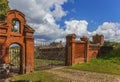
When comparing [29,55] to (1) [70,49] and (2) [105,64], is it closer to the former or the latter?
(1) [70,49]

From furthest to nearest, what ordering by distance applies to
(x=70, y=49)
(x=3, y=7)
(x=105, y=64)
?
(x=3, y=7)
(x=70, y=49)
(x=105, y=64)

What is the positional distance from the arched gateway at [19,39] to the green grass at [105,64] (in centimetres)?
550

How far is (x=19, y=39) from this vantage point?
19.8 metres

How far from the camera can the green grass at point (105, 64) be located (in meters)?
21.2

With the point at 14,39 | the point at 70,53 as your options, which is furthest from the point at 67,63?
the point at 14,39

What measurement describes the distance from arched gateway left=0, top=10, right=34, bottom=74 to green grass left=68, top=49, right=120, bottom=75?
550 cm

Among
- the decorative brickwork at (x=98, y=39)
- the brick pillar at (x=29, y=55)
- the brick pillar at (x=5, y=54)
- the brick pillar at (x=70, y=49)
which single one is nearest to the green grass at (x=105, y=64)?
the brick pillar at (x=70, y=49)

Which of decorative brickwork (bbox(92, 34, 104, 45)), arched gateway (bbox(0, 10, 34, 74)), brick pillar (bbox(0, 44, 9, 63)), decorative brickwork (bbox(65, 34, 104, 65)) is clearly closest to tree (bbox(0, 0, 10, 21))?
arched gateway (bbox(0, 10, 34, 74))

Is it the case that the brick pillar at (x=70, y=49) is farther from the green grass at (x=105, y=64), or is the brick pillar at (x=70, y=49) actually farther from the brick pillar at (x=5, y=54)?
the brick pillar at (x=5, y=54)

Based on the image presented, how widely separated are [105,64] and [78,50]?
3.62 m

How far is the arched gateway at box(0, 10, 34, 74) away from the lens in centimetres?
1866

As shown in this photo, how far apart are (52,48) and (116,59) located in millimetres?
12331

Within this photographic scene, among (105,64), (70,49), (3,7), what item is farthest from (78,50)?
(3,7)

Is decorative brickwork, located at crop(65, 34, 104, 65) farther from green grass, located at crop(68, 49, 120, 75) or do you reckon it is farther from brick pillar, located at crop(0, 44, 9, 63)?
brick pillar, located at crop(0, 44, 9, 63)
